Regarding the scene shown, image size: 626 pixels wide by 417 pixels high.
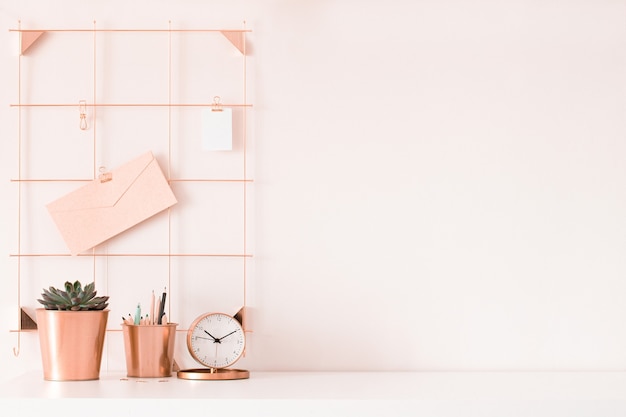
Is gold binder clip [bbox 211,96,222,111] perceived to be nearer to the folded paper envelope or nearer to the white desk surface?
the folded paper envelope

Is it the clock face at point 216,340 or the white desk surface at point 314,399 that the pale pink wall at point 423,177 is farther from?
the white desk surface at point 314,399

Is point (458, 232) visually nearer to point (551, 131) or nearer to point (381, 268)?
point (381, 268)

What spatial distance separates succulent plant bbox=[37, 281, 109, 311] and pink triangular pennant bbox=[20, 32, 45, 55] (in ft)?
1.85

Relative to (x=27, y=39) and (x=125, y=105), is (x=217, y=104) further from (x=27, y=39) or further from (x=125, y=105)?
(x=27, y=39)

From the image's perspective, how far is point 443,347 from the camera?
74.1 inches

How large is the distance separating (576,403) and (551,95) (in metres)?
0.76

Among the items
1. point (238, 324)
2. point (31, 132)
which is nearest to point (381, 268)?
point (238, 324)

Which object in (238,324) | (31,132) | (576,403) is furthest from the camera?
(31,132)

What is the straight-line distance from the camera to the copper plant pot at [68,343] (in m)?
1.66

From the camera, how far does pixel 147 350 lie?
1.75 metres

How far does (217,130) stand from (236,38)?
21cm

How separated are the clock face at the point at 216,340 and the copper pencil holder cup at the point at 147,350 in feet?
0.18

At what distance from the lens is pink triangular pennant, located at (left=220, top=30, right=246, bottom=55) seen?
1.89m

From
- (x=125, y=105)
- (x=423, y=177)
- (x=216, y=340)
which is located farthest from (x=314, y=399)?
(x=125, y=105)
